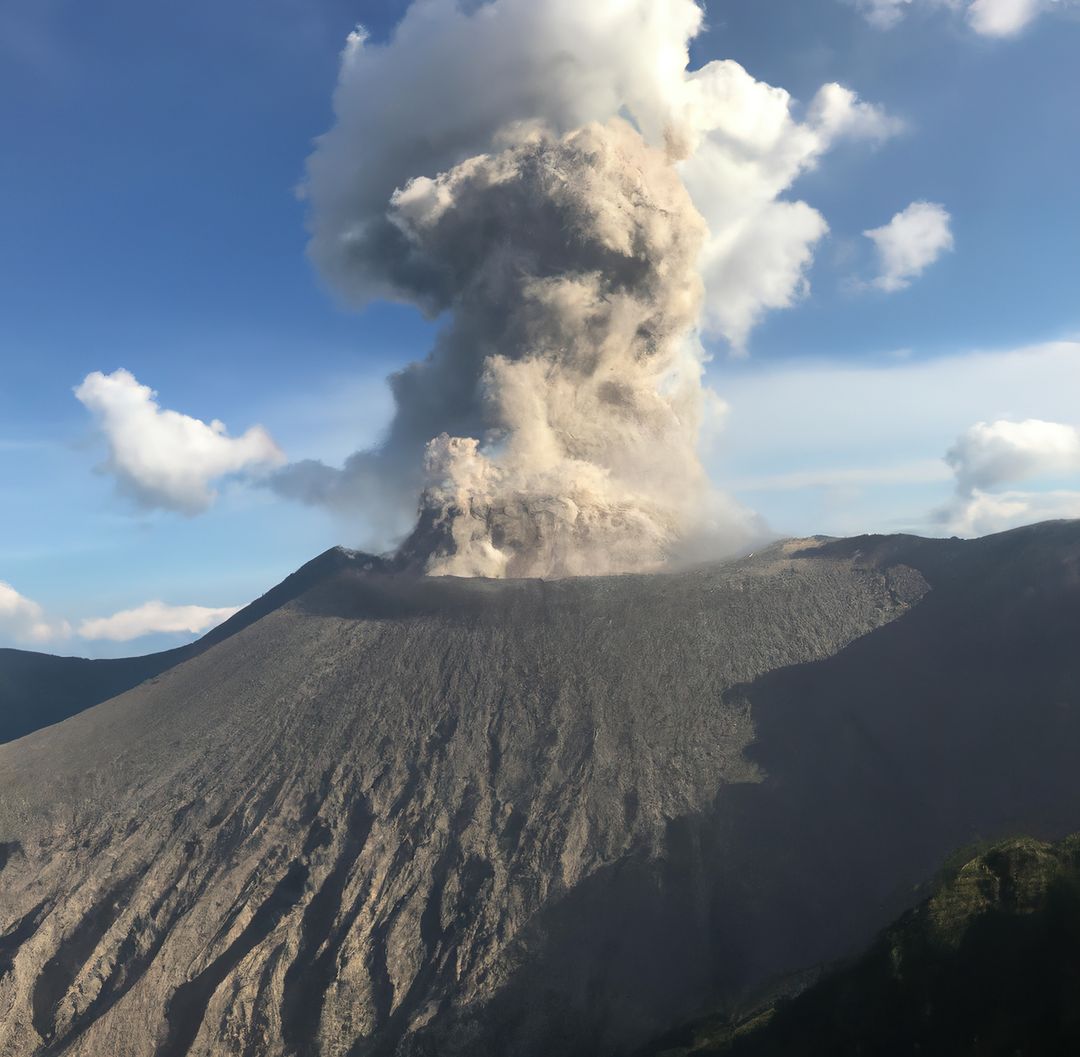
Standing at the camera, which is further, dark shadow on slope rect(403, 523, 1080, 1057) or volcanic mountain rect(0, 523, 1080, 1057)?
volcanic mountain rect(0, 523, 1080, 1057)

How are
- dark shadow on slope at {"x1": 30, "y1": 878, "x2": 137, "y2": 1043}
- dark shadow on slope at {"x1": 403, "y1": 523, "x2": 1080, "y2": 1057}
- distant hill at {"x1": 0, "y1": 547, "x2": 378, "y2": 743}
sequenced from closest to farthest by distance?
dark shadow on slope at {"x1": 403, "y1": 523, "x2": 1080, "y2": 1057} → dark shadow on slope at {"x1": 30, "y1": 878, "x2": 137, "y2": 1043} → distant hill at {"x1": 0, "y1": 547, "x2": 378, "y2": 743}

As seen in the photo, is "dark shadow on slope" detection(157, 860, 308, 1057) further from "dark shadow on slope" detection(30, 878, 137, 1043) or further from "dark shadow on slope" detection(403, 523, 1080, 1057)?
"dark shadow on slope" detection(403, 523, 1080, 1057)

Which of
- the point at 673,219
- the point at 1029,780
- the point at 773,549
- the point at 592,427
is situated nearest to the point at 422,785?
the point at 1029,780

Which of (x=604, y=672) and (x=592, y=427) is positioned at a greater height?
(x=592, y=427)

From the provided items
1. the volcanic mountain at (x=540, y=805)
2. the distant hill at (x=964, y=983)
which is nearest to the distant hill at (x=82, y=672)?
the volcanic mountain at (x=540, y=805)

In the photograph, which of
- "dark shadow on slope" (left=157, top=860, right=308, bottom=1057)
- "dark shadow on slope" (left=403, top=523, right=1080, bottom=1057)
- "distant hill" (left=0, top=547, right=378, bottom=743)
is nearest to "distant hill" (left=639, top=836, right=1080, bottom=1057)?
"dark shadow on slope" (left=403, top=523, right=1080, bottom=1057)

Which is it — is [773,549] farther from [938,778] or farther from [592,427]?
[938,778]

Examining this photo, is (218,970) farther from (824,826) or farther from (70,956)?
(824,826)
